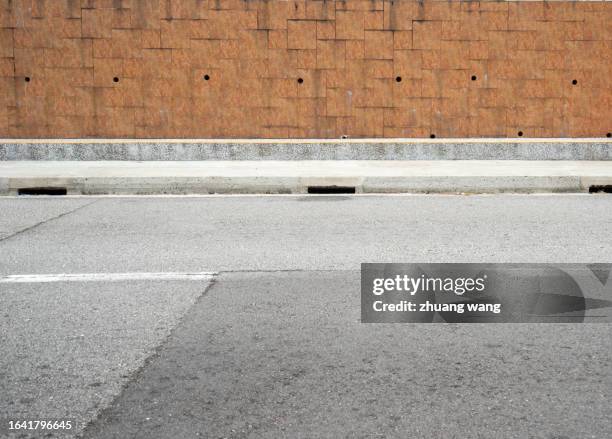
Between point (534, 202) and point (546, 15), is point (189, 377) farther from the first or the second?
point (546, 15)

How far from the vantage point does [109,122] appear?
664 inches

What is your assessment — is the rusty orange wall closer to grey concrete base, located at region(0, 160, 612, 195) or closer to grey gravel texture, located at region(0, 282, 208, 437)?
grey concrete base, located at region(0, 160, 612, 195)

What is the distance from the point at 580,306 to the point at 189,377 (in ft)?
9.09

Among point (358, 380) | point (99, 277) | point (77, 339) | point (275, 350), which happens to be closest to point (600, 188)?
point (99, 277)

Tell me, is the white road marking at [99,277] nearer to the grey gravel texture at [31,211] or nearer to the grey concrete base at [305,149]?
→ the grey gravel texture at [31,211]

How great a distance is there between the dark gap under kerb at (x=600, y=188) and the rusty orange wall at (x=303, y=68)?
4.93 m

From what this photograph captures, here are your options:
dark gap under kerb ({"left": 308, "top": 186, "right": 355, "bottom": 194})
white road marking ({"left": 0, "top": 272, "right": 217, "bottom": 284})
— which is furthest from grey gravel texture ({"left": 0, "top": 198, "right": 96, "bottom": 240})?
dark gap under kerb ({"left": 308, "top": 186, "right": 355, "bottom": 194})

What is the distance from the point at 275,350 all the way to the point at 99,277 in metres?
2.42

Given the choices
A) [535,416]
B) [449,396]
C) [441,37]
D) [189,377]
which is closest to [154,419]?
[189,377]

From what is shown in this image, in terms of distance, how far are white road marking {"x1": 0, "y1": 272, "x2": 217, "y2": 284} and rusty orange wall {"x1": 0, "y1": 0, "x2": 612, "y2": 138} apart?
424 inches

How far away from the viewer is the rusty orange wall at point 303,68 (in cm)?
1652

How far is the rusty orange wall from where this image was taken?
16516 millimetres

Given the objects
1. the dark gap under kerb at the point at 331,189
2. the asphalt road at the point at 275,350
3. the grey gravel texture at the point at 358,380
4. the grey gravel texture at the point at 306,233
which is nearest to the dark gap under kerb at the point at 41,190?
the grey gravel texture at the point at 306,233

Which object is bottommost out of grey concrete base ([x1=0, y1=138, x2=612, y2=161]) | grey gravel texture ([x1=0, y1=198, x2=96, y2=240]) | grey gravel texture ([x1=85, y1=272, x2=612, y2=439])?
grey gravel texture ([x1=0, y1=198, x2=96, y2=240])
